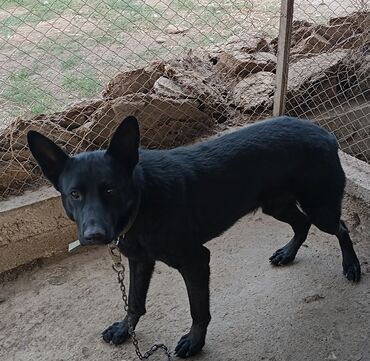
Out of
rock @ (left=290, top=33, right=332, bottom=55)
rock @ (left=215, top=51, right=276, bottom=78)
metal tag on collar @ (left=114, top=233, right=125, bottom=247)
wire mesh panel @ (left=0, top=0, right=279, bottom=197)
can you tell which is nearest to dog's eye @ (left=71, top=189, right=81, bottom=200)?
metal tag on collar @ (left=114, top=233, right=125, bottom=247)

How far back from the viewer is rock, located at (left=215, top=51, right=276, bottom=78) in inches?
179

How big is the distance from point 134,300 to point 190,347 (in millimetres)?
369

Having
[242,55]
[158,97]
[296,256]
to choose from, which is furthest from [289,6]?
[296,256]

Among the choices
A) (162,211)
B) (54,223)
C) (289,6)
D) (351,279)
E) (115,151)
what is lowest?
(54,223)

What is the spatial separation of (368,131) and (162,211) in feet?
7.93

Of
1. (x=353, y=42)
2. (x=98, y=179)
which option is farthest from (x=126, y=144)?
(x=353, y=42)

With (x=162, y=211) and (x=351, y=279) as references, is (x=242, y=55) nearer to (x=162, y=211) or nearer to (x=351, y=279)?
(x=351, y=279)

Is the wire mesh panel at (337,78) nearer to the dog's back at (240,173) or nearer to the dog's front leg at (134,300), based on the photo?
the dog's back at (240,173)

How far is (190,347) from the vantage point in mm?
2869

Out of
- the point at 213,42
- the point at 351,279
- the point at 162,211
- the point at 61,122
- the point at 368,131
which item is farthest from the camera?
the point at 213,42

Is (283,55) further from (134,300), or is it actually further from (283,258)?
(134,300)

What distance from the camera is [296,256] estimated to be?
11.6 ft

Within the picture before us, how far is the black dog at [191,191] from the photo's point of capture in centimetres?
230

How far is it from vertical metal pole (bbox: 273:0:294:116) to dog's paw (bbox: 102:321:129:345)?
2.03 meters
